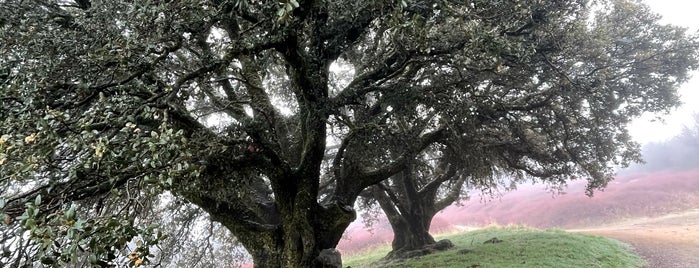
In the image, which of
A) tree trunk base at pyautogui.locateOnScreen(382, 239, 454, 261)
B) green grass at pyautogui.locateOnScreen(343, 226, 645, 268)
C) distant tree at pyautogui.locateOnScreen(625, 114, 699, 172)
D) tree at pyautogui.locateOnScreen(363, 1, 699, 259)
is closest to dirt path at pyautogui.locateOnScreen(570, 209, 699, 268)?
green grass at pyautogui.locateOnScreen(343, 226, 645, 268)

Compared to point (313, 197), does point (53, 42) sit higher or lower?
higher

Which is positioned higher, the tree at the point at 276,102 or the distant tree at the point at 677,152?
the distant tree at the point at 677,152

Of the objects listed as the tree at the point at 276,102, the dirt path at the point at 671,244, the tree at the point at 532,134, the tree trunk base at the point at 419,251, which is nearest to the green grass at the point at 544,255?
the dirt path at the point at 671,244

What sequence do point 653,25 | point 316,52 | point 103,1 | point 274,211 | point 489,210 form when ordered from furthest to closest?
point 489,210 < point 653,25 < point 274,211 < point 316,52 < point 103,1

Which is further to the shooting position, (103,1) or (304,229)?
(304,229)

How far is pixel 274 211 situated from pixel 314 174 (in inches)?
138

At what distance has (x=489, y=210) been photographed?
150ft

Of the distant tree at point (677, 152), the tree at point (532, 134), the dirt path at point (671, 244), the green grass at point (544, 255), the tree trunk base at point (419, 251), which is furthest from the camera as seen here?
the distant tree at point (677, 152)

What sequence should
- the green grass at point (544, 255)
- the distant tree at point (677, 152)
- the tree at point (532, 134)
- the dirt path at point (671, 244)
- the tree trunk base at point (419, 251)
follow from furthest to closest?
the distant tree at point (677, 152), the tree trunk base at point (419, 251), the dirt path at point (671, 244), the green grass at point (544, 255), the tree at point (532, 134)

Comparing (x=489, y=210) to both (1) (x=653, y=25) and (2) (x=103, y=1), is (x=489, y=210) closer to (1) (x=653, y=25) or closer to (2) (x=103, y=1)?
(1) (x=653, y=25)

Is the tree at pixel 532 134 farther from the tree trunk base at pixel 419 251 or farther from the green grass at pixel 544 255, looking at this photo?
the green grass at pixel 544 255

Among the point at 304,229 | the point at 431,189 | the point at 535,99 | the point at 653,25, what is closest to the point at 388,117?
the point at 304,229

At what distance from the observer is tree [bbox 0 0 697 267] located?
362cm

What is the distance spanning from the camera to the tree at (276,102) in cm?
362
